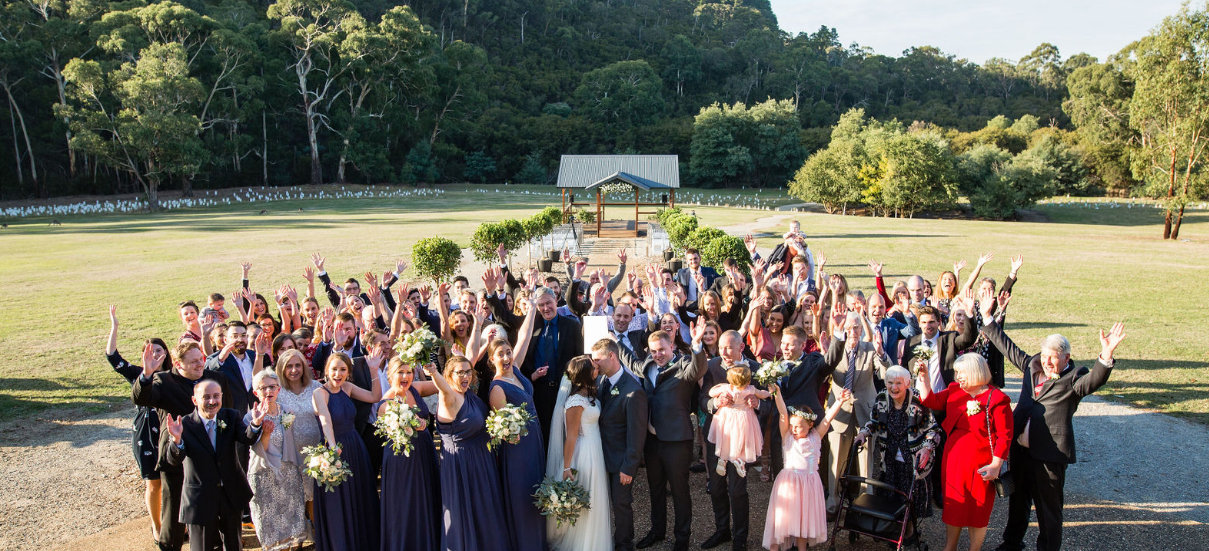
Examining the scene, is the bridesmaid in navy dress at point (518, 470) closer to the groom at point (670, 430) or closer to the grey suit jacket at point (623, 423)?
the grey suit jacket at point (623, 423)

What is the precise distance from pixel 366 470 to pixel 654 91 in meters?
82.3

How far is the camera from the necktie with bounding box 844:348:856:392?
579cm

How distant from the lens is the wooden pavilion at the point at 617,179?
100.0 feet

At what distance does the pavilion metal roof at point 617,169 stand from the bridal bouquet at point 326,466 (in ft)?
90.3

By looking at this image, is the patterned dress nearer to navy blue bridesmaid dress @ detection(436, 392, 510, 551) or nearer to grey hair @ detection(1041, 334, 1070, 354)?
grey hair @ detection(1041, 334, 1070, 354)

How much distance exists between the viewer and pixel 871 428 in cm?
536

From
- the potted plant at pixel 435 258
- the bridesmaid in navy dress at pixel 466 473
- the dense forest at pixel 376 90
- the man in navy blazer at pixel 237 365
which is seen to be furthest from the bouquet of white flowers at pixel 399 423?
the dense forest at pixel 376 90

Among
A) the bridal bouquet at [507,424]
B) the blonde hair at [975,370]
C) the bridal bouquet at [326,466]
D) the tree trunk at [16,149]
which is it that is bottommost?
the bridal bouquet at [326,466]

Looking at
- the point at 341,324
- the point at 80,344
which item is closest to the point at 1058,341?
the point at 341,324

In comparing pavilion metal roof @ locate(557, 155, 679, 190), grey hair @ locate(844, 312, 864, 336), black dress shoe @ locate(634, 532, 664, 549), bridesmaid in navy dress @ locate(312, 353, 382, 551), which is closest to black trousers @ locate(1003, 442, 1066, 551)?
grey hair @ locate(844, 312, 864, 336)

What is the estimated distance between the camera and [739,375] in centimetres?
504

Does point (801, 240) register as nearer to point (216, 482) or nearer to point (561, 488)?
point (561, 488)

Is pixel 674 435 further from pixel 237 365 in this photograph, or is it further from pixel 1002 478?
pixel 237 365

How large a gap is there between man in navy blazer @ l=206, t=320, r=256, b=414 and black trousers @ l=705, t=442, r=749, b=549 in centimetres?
395
